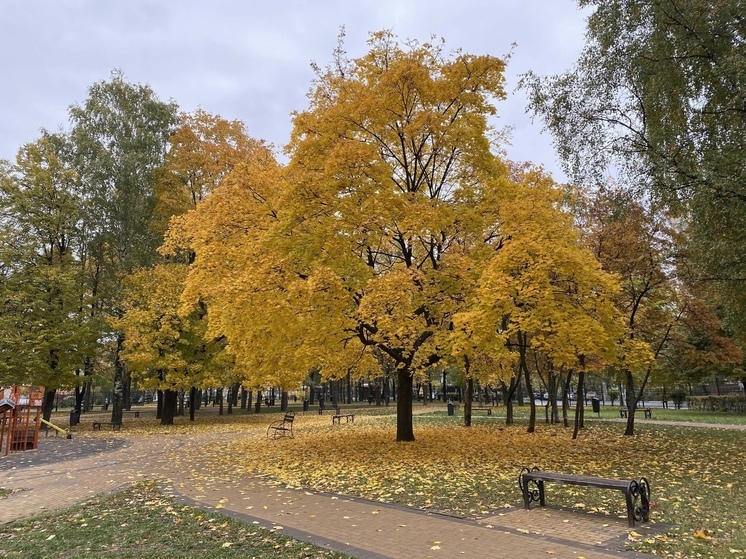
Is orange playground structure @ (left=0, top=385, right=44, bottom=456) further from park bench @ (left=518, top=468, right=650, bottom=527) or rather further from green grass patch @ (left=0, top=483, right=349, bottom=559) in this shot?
park bench @ (left=518, top=468, right=650, bottom=527)

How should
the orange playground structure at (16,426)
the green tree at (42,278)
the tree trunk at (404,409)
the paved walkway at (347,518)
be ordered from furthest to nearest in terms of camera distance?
the green tree at (42,278) → the orange playground structure at (16,426) → the tree trunk at (404,409) → the paved walkway at (347,518)

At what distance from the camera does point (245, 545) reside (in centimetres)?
593

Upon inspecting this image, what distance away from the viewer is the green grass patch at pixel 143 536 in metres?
5.71

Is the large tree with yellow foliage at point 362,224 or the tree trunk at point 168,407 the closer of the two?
the large tree with yellow foliage at point 362,224

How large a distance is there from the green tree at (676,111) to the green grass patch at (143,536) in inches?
418

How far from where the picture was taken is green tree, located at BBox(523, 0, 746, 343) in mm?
10656

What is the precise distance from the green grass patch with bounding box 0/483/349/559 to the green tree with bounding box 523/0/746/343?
1062 centimetres

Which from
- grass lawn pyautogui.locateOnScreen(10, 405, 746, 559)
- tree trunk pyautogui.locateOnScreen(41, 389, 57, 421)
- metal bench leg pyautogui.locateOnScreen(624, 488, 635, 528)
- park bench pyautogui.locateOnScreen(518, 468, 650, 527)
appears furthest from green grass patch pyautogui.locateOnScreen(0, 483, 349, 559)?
tree trunk pyautogui.locateOnScreen(41, 389, 57, 421)

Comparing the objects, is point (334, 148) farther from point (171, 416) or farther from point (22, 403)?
point (171, 416)

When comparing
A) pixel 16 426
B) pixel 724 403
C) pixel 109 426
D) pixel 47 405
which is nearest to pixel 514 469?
pixel 16 426

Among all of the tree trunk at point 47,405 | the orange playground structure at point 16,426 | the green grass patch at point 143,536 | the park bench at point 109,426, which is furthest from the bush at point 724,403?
the tree trunk at point 47,405

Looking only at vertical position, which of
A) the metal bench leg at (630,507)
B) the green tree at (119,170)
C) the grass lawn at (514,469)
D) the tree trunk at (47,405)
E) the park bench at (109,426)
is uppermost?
the green tree at (119,170)

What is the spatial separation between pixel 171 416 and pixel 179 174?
14.5m

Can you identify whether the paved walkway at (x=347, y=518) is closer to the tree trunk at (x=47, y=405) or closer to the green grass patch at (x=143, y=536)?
the green grass patch at (x=143, y=536)
